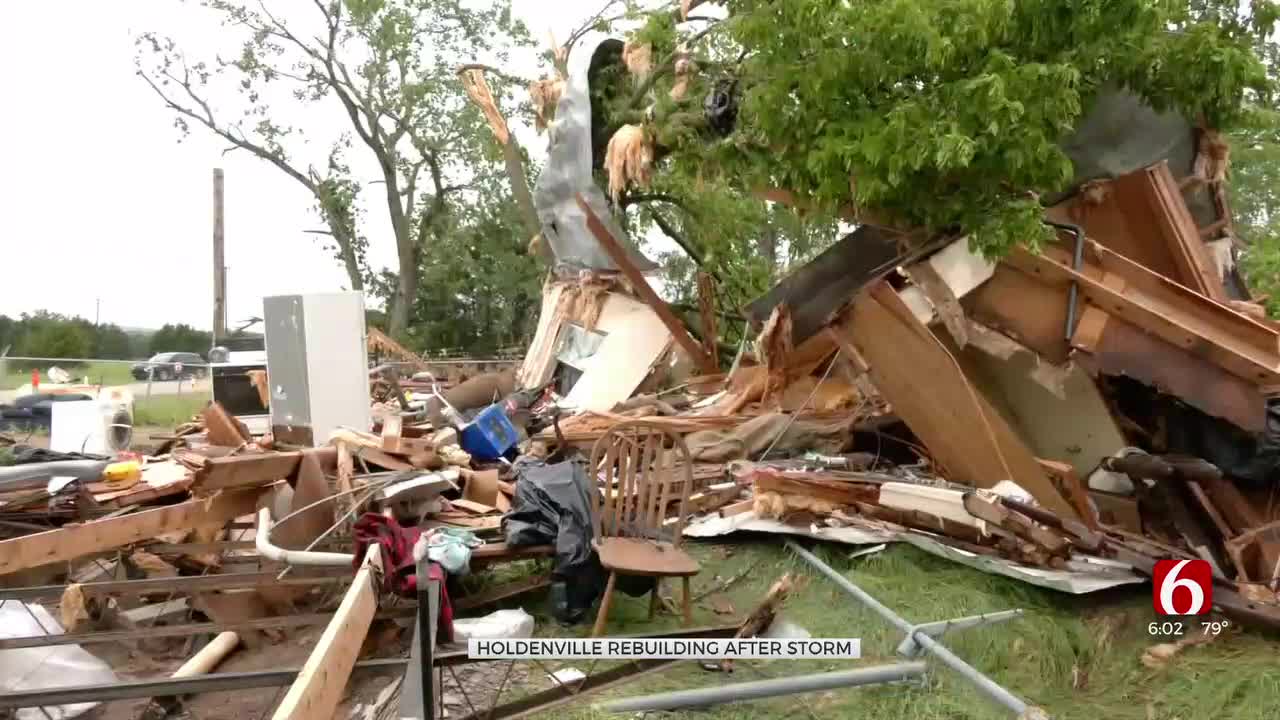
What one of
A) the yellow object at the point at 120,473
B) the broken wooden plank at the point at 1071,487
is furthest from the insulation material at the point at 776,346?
the yellow object at the point at 120,473

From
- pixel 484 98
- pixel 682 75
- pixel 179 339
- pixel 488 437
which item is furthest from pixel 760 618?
pixel 179 339

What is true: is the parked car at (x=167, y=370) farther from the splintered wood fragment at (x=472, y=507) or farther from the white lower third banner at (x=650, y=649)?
the white lower third banner at (x=650, y=649)

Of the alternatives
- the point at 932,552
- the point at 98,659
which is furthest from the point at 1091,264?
the point at 98,659

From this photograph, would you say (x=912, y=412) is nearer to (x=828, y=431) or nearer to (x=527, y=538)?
(x=828, y=431)

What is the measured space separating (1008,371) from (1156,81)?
2.06 metres

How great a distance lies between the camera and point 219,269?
17203mm

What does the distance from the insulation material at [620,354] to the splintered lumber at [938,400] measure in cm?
370

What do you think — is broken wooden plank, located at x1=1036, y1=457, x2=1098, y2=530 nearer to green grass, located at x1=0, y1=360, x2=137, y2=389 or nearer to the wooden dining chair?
the wooden dining chair

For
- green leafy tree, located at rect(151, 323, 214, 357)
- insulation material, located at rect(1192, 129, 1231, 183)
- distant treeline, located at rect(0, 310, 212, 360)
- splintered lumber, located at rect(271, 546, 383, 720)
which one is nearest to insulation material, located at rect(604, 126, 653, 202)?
insulation material, located at rect(1192, 129, 1231, 183)

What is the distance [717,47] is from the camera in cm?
812

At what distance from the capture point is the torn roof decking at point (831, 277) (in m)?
7.05

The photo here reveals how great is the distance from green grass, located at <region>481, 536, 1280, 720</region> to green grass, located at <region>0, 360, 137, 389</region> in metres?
14.9

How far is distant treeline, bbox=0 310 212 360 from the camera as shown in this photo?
22.8 metres

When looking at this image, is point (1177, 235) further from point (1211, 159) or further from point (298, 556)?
point (298, 556)
